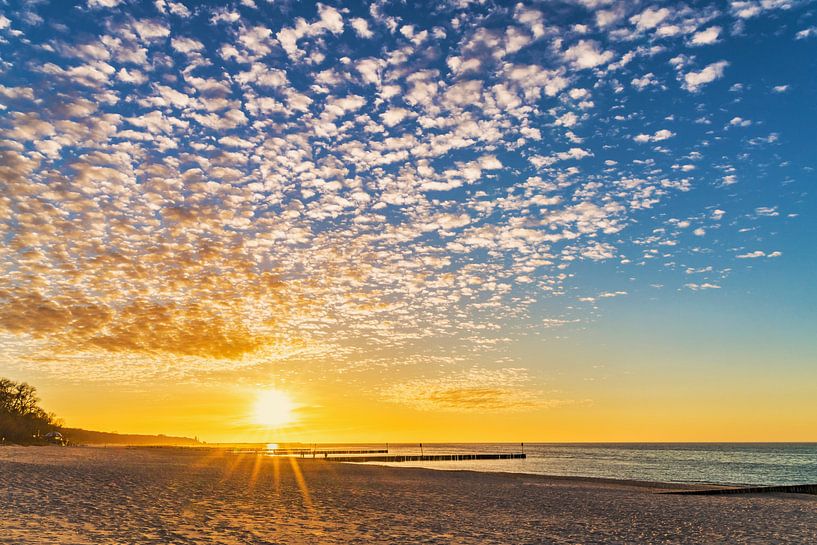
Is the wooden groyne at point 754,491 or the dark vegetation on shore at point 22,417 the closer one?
the wooden groyne at point 754,491

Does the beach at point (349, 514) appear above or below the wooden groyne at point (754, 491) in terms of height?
above

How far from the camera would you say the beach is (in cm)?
1551

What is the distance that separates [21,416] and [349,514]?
127542 millimetres

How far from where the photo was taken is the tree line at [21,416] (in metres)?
105

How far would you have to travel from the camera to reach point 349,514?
2066cm

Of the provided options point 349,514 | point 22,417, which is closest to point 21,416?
point 22,417

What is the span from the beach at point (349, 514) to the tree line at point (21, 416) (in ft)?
309

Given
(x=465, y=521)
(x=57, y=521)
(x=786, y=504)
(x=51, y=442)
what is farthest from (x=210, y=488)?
(x=51, y=442)

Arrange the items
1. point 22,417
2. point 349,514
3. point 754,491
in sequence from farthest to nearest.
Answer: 1. point 22,417
2. point 754,491
3. point 349,514

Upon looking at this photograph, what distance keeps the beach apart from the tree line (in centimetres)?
9424

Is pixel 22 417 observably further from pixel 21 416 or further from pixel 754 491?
pixel 754 491

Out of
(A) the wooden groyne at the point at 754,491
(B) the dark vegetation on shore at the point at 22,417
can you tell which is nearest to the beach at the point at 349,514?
(A) the wooden groyne at the point at 754,491

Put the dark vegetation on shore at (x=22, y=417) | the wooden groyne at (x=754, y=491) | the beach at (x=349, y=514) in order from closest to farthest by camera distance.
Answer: the beach at (x=349, y=514) → the wooden groyne at (x=754, y=491) → the dark vegetation on shore at (x=22, y=417)

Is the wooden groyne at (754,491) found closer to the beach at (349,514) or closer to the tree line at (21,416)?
the beach at (349,514)
